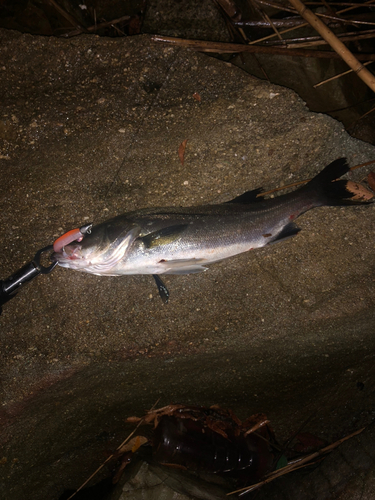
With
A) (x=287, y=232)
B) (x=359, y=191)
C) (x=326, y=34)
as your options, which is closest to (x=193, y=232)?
(x=287, y=232)

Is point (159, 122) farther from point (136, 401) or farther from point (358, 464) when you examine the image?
point (358, 464)

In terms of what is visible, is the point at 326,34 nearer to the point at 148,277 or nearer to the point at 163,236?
the point at 163,236

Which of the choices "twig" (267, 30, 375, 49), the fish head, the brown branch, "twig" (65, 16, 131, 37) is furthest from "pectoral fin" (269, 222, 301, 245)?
"twig" (65, 16, 131, 37)

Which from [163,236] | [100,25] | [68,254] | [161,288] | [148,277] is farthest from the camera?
[100,25]

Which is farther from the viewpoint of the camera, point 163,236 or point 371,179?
point 371,179

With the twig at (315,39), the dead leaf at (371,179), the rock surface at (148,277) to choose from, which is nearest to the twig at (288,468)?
the rock surface at (148,277)

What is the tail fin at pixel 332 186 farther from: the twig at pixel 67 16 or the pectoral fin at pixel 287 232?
the twig at pixel 67 16

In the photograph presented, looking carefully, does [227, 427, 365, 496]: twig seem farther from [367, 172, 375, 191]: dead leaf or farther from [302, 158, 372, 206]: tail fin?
[367, 172, 375, 191]: dead leaf
